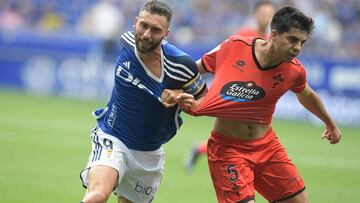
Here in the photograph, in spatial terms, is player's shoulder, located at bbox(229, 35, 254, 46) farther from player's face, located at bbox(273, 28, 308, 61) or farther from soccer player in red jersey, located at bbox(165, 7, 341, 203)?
player's face, located at bbox(273, 28, 308, 61)

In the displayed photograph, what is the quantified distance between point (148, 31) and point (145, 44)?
0.12m

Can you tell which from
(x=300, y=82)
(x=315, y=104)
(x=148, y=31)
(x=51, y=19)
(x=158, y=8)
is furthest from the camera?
(x=51, y=19)

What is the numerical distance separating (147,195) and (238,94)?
1.40 m

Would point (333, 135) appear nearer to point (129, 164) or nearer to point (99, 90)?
point (129, 164)

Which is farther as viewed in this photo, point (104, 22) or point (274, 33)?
point (104, 22)

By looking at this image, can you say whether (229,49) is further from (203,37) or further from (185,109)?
(203,37)

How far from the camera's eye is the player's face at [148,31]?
739 cm

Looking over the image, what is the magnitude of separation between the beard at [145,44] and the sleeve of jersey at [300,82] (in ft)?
4.48

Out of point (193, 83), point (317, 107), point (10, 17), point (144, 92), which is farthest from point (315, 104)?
point (10, 17)

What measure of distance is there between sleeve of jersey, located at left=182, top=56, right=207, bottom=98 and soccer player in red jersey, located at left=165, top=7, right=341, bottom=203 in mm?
148

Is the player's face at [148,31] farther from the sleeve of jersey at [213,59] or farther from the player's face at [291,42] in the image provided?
the player's face at [291,42]

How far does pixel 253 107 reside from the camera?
763cm

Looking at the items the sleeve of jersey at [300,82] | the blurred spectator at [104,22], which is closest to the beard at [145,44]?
the sleeve of jersey at [300,82]

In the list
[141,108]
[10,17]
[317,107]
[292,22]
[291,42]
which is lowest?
[10,17]
